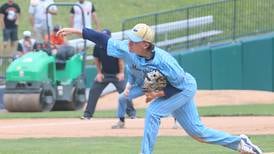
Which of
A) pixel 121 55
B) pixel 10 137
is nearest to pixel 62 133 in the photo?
pixel 10 137

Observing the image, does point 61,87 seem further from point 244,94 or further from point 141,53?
point 141,53

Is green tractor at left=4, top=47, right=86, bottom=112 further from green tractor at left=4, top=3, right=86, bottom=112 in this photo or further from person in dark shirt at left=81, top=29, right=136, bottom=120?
person in dark shirt at left=81, top=29, right=136, bottom=120

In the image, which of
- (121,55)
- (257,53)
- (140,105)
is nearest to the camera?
(121,55)

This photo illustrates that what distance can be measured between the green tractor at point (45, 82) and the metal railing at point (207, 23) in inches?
221

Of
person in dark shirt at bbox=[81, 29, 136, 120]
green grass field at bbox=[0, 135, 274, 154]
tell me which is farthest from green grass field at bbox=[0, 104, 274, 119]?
green grass field at bbox=[0, 135, 274, 154]

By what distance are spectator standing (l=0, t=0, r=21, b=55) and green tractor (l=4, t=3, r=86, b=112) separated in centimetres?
384

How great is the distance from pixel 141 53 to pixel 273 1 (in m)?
19.4

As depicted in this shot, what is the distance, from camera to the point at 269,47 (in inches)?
1088

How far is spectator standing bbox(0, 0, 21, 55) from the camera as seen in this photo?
2569cm

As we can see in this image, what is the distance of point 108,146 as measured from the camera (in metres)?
13.1

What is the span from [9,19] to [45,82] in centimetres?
484

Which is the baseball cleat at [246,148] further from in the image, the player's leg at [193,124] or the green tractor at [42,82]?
the green tractor at [42,82]

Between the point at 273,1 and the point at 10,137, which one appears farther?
the point at 273,1

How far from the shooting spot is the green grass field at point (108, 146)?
12344 millimetres
